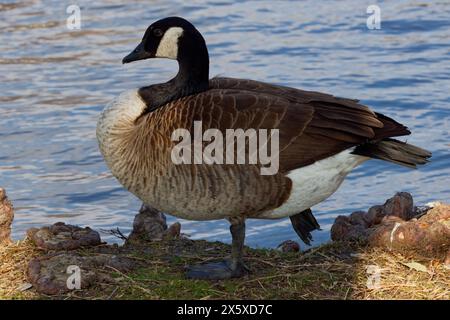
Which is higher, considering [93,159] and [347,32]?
[347,32]

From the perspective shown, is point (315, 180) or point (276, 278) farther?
point (315, 180)

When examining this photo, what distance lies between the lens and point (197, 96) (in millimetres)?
6805

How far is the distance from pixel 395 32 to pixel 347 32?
0.69 meters

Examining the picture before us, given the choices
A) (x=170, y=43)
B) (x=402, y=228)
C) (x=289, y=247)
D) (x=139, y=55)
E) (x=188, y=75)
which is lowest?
(x=289, y=247)

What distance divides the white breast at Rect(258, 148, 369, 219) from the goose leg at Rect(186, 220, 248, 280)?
190 millimetres

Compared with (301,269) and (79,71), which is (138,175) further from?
(79,71)

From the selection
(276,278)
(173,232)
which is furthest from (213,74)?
(276,278)

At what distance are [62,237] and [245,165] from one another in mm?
1599

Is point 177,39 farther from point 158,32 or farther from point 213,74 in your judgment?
point 213,74

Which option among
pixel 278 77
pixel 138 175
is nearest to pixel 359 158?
pixel 138 175

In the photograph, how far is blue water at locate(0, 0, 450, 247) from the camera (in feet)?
34.0

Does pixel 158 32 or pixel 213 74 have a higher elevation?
pixel 158 32

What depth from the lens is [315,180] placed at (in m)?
6.79
